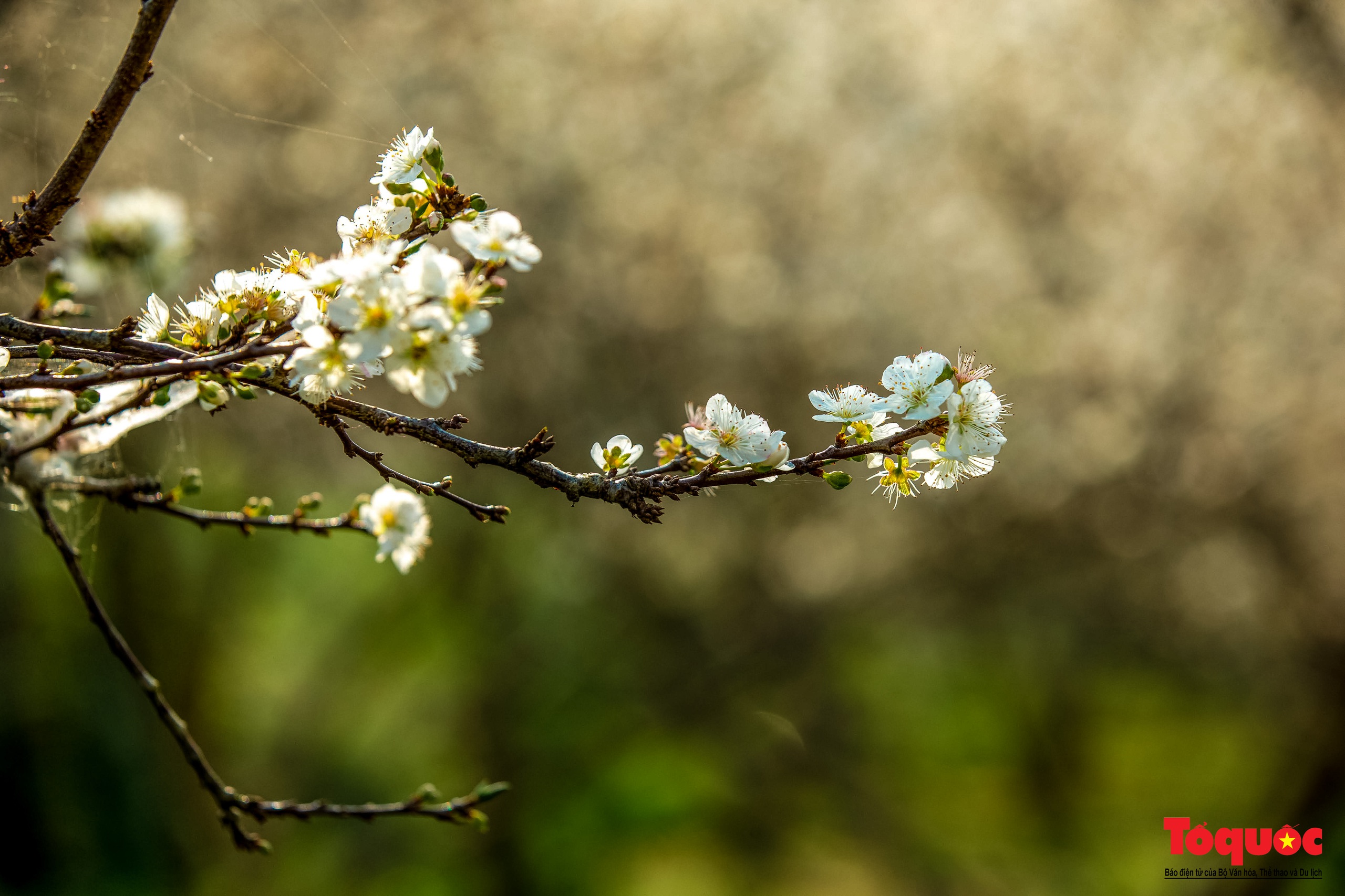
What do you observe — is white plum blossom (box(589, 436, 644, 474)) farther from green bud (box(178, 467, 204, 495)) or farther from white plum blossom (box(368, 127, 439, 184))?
green bud (box(178, 467, 204, 495))

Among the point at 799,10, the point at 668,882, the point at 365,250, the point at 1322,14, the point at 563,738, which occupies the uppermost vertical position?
the point at 799,10

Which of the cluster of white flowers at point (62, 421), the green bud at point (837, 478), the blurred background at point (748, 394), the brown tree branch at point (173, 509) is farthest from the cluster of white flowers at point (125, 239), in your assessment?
the green bud at point (837, 478)

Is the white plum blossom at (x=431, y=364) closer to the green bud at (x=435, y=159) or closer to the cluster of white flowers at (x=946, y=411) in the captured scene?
the green bud at (x=435, y=159)

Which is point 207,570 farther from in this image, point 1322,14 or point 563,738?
point 1322,14

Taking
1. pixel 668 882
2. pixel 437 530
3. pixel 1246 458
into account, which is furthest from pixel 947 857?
pixel 437 530

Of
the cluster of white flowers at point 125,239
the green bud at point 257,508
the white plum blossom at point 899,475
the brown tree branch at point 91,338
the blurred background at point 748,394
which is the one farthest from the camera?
the blurred background at point 748,394

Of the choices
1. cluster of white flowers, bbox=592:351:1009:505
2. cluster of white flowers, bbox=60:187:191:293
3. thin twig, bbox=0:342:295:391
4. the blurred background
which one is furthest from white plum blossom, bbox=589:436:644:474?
the blurred background
